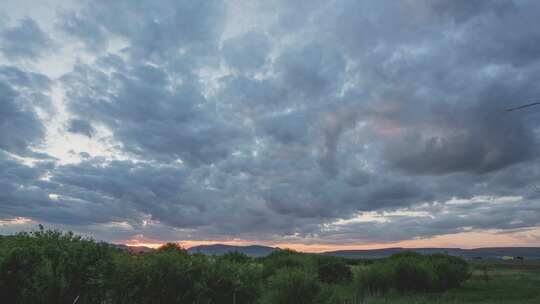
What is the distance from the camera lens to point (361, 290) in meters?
32.9

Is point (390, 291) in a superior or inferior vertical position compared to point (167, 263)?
inferior

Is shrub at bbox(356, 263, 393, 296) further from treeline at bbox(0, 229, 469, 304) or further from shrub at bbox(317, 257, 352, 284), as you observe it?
treeline at bbox(0, 229, 469, 304)

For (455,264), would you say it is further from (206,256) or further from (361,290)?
(206,256)

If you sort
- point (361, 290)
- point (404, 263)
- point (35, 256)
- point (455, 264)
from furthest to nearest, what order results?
point (455, 264) → point (404, 263) → point (361, 290) → point (35, 256)

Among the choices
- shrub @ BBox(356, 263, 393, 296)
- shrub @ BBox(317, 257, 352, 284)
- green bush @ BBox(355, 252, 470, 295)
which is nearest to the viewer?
shrub @ BBox(356, 263, 393, 296)

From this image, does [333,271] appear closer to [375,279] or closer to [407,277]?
[407,277]

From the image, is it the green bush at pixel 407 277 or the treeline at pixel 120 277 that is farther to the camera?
the green bush at pixel 407 277

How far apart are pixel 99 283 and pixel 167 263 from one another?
230 cm

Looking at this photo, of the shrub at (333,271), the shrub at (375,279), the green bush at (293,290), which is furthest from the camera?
the shrub at (333,271)

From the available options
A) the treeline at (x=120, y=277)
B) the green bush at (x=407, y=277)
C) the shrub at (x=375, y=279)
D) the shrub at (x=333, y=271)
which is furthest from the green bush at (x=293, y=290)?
the shrub at (x=333, y=271)

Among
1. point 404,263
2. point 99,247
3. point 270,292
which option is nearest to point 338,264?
point 404,263

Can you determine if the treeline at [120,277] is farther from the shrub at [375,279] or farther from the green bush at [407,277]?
the green bush at [407,277]

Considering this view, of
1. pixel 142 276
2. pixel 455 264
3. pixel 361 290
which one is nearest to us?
pixel 142 276

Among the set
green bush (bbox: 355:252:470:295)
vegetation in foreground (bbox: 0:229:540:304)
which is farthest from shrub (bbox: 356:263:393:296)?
vegetation in foreground (bbox: 0:229:540:304)
